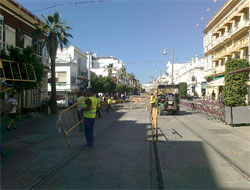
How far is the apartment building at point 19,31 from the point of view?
1750 centimetres

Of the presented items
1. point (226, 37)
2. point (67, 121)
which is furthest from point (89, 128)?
point (226, 37)

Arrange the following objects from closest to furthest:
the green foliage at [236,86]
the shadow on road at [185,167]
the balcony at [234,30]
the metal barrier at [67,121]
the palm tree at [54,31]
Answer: the shadow on road at [185,167] → the metal barrier at [67,121] → the green foliage at [236,86] → the palm tree at [54,31] → the balcony at [234,30]

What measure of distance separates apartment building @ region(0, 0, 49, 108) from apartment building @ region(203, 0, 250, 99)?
18.0 m

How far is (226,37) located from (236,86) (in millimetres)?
23841

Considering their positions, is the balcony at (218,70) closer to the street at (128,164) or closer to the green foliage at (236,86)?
the green foliage at (236,86)

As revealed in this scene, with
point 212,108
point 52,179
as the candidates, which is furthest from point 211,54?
point 52,179

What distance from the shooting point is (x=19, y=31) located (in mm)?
19781

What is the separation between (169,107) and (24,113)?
40.2 feet

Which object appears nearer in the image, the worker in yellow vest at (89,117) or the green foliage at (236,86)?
the worker in yellow vest at (89,117)

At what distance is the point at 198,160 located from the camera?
19.9ft

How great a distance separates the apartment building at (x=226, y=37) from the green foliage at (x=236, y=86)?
1053 centimetres

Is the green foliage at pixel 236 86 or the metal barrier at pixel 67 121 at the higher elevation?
the green foliage at pixel 236 86

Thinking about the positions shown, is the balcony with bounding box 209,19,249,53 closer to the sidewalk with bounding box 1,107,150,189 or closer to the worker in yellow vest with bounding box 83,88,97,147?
the worker in yellow vest with bounding box 83,88,97,147

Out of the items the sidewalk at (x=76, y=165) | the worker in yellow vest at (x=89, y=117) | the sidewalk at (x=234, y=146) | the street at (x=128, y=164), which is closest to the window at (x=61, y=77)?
the street at (x=128, y=164)
